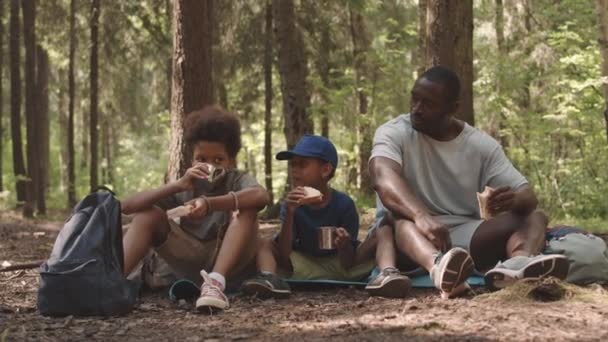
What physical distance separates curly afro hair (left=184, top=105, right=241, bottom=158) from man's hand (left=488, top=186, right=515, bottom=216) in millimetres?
1570

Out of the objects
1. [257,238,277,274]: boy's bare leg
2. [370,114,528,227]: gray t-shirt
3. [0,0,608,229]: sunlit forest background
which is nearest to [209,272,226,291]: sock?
[257,238,277,274]: boy's bare leg

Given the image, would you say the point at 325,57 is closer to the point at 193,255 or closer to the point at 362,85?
the point at 362,85

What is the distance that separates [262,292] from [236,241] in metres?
0.33

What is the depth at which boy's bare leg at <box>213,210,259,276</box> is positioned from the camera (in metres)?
4.22

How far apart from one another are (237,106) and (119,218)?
15534mm

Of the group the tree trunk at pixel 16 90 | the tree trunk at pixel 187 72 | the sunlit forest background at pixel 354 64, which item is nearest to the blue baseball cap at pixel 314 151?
the tree trunk at pixel 187 72

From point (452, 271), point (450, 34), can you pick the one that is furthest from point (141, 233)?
point (450, 34)

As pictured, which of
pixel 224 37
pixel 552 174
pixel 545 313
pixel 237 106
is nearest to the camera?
pixel 545 313

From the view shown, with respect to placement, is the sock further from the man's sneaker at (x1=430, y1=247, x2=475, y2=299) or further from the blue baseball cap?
the man's sneaker at (x1=430, y1=247, x2=475, y2=299)

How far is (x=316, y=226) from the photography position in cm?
474

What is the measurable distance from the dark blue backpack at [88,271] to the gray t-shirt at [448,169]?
1.67 meters

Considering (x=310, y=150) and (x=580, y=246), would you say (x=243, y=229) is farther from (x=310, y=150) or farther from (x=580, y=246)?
(x=580, y=246)

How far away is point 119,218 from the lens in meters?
4.03

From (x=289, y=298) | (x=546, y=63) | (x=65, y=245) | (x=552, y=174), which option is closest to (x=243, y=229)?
(x=289, y=298)
